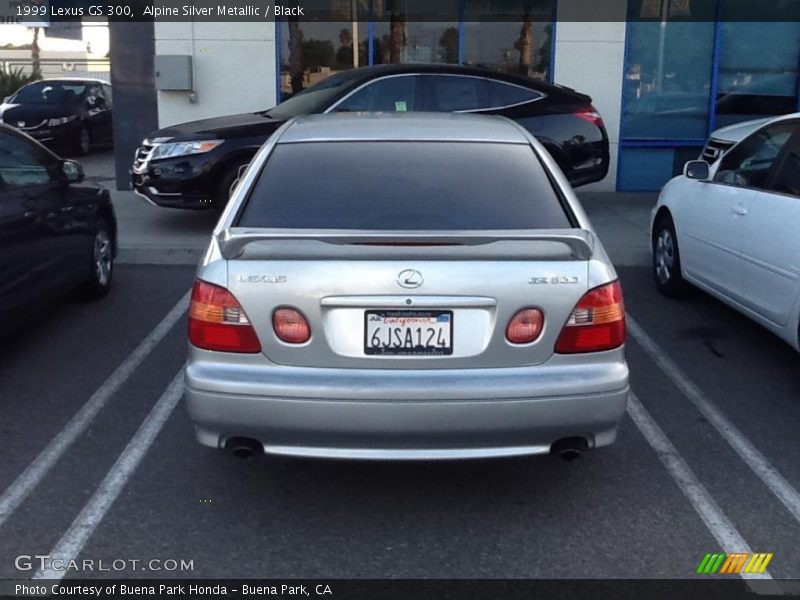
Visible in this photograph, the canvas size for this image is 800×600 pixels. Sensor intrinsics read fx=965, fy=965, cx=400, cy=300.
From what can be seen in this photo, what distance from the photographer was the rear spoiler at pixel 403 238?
3850mm

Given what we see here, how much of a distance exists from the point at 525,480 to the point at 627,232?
600 centimetres

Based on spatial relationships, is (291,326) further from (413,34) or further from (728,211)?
(413,34)

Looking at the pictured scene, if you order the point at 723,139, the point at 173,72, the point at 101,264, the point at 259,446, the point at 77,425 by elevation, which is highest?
the point at 173,72

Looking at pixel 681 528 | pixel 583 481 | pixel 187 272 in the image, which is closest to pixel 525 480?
pixel 583 481

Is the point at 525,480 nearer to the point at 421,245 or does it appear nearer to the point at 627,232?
the point at 421,245

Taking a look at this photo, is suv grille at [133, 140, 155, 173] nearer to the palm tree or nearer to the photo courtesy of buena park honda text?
the photo courtesy of buena park honda text

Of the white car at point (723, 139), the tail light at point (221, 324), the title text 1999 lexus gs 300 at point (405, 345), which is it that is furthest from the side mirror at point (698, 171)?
the tail light at point (221, 324)

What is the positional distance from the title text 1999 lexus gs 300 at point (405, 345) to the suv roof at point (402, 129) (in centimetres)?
83

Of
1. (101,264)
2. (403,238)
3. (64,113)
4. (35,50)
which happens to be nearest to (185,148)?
(101,264)

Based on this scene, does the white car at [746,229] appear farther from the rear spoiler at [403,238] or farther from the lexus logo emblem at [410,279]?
the lexus logo emblem at [410,279]

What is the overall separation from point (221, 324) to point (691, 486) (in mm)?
2271

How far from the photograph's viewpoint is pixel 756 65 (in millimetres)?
12719

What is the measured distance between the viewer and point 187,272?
28.2 feet

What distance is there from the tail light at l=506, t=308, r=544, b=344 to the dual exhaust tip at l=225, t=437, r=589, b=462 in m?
0.44
